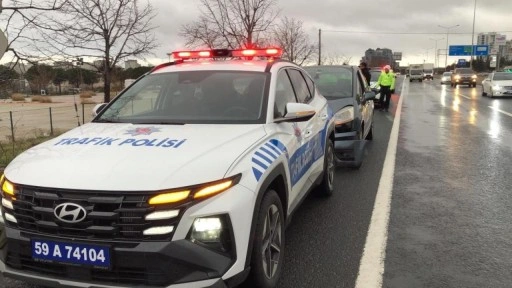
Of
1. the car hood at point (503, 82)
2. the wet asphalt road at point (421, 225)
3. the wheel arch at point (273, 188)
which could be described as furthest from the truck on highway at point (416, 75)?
the wheel arch at point (273, 188)

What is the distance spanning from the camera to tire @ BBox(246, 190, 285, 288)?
3.16 meters

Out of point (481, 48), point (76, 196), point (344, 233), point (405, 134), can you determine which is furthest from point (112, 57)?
point (481, 48)

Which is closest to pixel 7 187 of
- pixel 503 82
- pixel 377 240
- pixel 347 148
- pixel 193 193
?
pixel 193 193

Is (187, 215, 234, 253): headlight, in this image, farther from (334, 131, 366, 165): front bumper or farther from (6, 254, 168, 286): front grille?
(334, 131, 366, 165): front bumper

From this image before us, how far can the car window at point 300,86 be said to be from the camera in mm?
5179

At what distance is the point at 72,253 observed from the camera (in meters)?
2.77

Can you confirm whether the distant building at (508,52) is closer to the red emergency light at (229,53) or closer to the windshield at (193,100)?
the red emergency light at (229,53)

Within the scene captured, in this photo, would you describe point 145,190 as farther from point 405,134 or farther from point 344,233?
point 405,134

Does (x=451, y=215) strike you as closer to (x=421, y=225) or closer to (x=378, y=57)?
(x=421, y=225)

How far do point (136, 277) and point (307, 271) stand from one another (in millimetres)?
1600

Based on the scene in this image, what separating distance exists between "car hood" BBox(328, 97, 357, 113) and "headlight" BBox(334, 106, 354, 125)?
80 millimetres

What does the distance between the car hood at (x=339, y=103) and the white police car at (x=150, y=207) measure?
4.17 m

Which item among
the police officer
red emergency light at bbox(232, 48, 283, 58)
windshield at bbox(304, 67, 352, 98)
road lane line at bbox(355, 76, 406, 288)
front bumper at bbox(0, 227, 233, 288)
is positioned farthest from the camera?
the police officer

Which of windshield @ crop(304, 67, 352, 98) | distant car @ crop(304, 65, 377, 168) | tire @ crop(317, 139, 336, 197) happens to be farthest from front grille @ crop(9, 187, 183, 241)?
windshield @ crop(304, 67, 352, 98)
